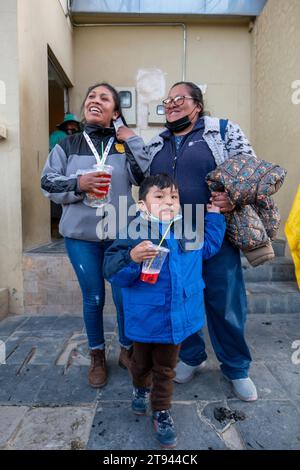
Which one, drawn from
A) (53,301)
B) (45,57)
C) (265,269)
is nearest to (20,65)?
(45,57)

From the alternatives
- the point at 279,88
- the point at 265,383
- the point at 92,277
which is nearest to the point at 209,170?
the point at 92,277

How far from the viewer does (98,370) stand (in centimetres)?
210

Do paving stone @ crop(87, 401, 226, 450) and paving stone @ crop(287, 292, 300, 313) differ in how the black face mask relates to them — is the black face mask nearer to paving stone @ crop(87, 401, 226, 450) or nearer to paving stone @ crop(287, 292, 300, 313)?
paving stone @ crop(87, 401, 226, 450)

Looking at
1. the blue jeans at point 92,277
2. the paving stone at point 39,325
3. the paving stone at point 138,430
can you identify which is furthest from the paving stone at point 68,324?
the paving stone at point 138,430

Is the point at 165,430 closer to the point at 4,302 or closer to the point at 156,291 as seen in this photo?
the point at 156,291

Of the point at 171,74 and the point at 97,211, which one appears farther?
the point at 171,74

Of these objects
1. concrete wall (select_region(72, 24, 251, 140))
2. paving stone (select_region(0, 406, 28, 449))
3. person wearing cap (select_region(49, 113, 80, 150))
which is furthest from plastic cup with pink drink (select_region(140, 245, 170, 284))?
concrete wall (select_region(72, 24, 251, 140))

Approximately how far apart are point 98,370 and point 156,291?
0.91 m

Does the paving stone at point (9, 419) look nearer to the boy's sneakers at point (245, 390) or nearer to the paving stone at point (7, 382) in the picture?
the paving stone at point (7, 382)

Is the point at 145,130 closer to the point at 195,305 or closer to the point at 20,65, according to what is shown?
the point at 20,65

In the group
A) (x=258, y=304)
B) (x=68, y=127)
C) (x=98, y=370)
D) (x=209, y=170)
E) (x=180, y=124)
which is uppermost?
(x=68, y=127)

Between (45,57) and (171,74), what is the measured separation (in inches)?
91.2

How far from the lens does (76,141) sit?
79.9 inches

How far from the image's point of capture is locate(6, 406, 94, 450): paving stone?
5.09ft
